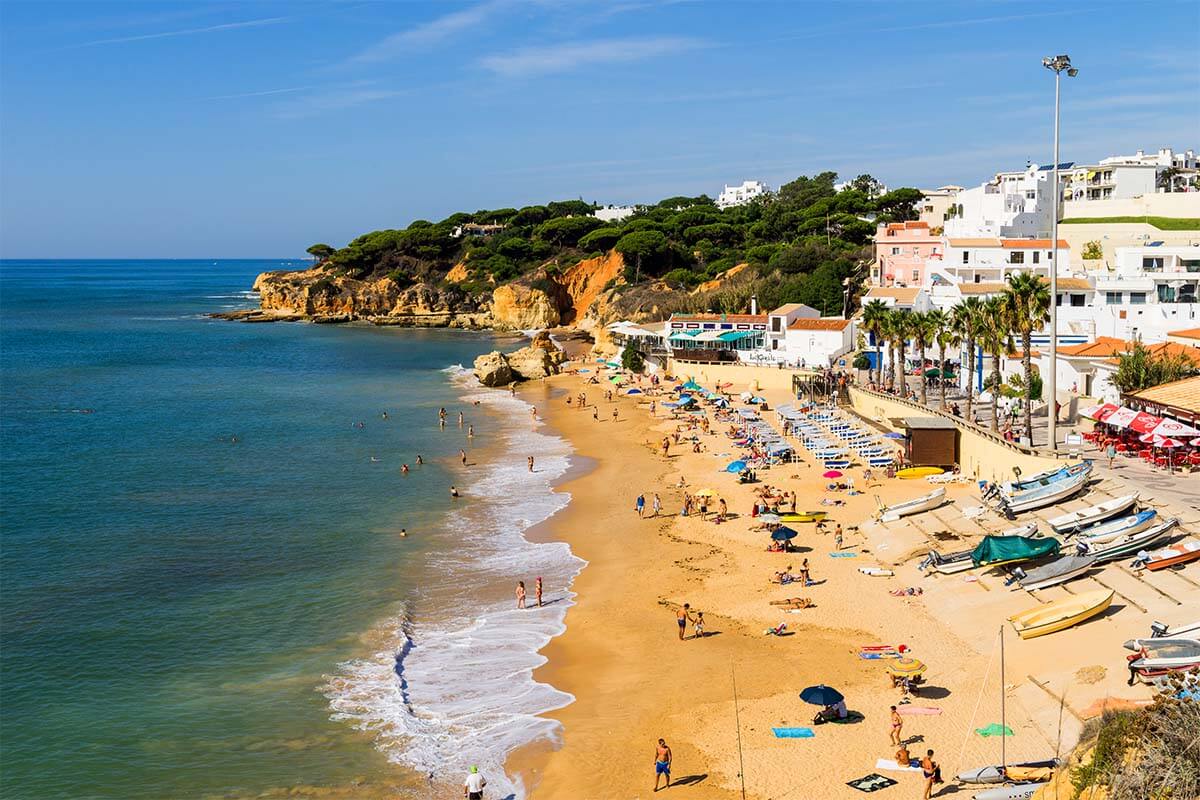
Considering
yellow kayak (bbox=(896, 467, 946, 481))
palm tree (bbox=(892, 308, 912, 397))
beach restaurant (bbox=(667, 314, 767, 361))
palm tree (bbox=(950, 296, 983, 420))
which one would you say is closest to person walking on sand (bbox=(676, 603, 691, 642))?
yellow kayak (bbox=(896, 467, 946, 481))

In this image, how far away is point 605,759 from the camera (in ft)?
61.1

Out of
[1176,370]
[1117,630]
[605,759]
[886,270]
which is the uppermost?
[886,270]

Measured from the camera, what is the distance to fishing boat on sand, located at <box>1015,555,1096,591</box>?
22.8 metres

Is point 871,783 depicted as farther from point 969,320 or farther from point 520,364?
point 520,364

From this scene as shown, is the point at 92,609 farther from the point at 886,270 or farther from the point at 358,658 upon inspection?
the point at 886,270

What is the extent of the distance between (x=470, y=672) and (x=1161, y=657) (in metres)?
13.4

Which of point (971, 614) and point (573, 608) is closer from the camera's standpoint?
point (971, 614)

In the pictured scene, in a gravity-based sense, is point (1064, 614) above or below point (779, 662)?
above

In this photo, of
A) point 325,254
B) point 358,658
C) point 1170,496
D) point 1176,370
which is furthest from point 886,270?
point 325,254

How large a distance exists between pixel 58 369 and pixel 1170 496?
8012cm

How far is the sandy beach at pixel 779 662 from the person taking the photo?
17641 millimetres

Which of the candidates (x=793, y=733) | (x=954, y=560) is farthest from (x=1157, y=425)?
(x=793, y=733)

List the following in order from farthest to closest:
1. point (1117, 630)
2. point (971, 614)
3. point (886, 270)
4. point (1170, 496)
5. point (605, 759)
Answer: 1. point (886, 270)
2. point (1170, 496)
3. point (971, 614)
4. point (1117, 630)
5. point (605, 759)

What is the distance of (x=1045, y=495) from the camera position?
27.8 metres
